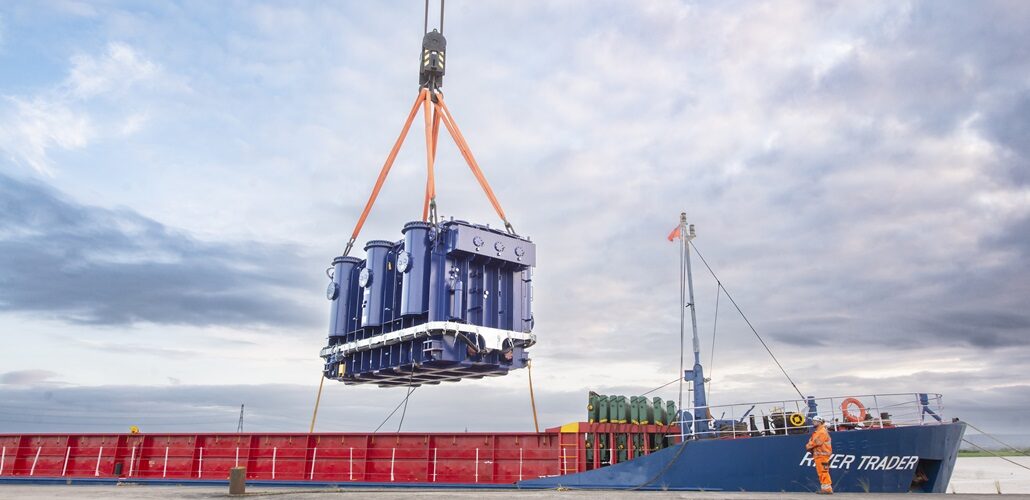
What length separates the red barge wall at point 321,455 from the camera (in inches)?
842

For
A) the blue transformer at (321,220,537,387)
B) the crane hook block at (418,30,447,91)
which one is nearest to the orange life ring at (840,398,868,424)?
the blue transformer at (321,220,537,387)

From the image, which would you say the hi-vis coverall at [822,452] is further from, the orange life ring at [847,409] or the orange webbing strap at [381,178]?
the orange webbing strap at [381,178]

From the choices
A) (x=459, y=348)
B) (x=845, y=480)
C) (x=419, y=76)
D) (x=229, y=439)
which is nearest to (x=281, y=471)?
(x=229, y=439)

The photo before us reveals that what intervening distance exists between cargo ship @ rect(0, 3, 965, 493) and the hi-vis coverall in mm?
1022

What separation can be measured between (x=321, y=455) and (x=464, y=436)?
6106 mm

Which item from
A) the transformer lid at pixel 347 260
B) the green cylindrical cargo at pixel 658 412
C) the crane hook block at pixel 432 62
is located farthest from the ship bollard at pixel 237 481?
the crane hook block at pixel 432 62

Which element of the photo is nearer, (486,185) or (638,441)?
(638,441)

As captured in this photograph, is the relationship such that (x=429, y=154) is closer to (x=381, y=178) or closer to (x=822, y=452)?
(x=381, y=178)

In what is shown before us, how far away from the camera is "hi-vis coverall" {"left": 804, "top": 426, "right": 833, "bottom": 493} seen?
1570cm

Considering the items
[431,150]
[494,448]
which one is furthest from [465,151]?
[494,448]

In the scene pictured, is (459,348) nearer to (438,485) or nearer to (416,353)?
(416,353)

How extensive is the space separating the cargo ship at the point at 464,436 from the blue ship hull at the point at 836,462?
0.03 meters

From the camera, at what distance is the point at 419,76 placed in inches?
1200

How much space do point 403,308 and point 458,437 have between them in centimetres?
486
